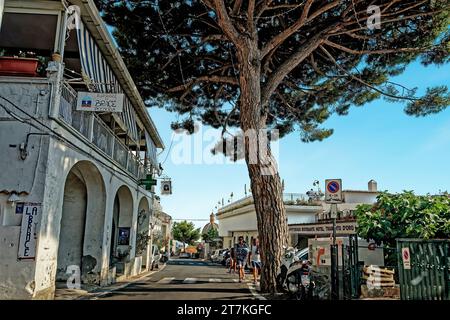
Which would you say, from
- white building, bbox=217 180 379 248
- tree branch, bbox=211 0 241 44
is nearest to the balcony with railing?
tree branch, bbox=211 0 241 44

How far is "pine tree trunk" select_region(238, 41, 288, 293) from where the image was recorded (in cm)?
1154

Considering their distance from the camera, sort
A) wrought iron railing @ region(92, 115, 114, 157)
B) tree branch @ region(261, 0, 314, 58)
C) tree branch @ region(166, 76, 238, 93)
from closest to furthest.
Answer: tree branch @ region(261, 0, 314, 58), wrought iron railing @ region(92, 115, 114, 157), tree branch @ region(166, 76, 238, 93)

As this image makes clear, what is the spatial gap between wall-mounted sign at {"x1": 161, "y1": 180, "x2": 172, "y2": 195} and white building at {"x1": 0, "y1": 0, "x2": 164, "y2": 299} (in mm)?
7869

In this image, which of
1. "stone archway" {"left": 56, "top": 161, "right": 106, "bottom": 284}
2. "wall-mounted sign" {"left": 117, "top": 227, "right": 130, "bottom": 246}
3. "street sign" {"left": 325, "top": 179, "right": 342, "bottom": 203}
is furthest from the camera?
"wall-mounted sign" {"left": 117, "top": 227, "right": 130, "bottom": 246}

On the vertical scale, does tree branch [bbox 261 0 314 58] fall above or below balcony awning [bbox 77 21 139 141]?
above

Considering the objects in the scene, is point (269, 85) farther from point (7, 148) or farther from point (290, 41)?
point (7, 148)

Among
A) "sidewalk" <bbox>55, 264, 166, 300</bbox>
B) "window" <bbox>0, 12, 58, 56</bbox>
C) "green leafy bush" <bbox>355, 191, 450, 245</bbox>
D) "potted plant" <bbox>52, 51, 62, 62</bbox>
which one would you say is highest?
"window" <bbox>0, 12, 58, 56</bbox>

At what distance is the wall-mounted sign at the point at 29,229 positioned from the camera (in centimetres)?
812

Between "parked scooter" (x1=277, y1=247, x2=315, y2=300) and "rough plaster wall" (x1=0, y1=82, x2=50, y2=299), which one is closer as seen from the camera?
"rough plaster wall" (x1=0, y1=82, x2=50, y2=299)

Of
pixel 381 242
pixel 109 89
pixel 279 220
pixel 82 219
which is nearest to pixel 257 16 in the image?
pixel 109 89

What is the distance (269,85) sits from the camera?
12.7 m

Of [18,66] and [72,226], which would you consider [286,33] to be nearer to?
[18,66]

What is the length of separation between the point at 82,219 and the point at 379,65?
11.5m

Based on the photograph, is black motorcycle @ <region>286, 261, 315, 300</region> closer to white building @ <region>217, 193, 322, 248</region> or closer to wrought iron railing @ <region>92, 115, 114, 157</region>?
wrought iron railing @ <region>92, 115, 114, 157</region>
